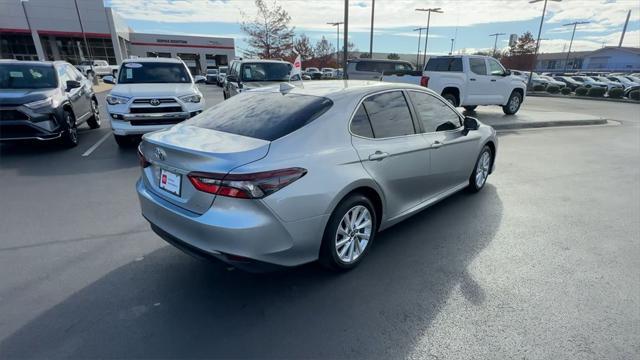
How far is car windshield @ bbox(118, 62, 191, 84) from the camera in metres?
8.20

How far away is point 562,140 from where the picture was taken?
9.48 m

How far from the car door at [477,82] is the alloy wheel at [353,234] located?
1021 centimetres

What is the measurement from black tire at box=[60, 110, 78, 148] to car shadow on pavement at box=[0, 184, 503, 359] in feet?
18.3

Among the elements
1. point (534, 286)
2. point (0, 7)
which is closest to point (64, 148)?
point (534, 286)

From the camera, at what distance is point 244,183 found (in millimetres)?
2275

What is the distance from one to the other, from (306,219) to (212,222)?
66 centimetres

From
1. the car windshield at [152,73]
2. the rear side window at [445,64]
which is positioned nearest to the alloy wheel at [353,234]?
the car windshield at [152,73]

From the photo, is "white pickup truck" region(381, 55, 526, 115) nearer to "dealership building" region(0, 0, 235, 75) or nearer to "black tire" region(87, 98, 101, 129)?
"black tire" region(87, 98, 101, 129)

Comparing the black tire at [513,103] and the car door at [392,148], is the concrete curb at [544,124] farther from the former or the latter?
the car door at [392,148]

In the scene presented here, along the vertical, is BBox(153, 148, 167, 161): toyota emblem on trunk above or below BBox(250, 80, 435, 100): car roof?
below

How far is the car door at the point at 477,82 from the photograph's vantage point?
11695 millimetres

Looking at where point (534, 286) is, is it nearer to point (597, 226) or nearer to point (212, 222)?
point (597, 226)

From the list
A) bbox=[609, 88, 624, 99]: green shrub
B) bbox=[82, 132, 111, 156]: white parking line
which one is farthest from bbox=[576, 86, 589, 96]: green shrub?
bbox=[82, 132, 111, 156]: white parking line

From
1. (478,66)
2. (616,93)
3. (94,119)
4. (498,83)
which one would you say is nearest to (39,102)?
(94,119)
